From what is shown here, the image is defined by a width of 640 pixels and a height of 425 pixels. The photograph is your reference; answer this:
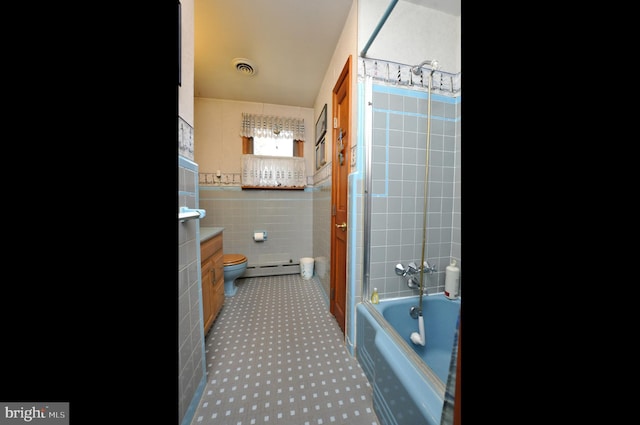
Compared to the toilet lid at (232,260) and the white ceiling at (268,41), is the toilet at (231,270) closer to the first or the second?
the toilet lid at (232,260)

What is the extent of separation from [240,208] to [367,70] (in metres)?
2.07

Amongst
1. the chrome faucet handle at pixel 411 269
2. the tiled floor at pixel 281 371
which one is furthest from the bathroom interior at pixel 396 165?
the tiled floor at pixel 281 371

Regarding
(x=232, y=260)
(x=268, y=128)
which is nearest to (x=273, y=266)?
(x=232, y=260)

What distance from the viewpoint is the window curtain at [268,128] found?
2.52 m

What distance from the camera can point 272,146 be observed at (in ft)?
8.75

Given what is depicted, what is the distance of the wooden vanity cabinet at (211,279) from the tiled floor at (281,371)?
14 cm

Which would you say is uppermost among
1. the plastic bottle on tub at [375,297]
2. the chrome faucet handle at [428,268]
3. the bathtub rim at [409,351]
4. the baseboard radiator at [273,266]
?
the chrome faucet handle at [428,268]

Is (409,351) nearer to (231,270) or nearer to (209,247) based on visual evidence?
(209,247)

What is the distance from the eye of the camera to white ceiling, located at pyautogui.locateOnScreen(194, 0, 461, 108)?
135 cm

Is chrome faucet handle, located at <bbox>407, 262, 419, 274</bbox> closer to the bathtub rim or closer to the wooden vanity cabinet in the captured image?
the bathtub rim
